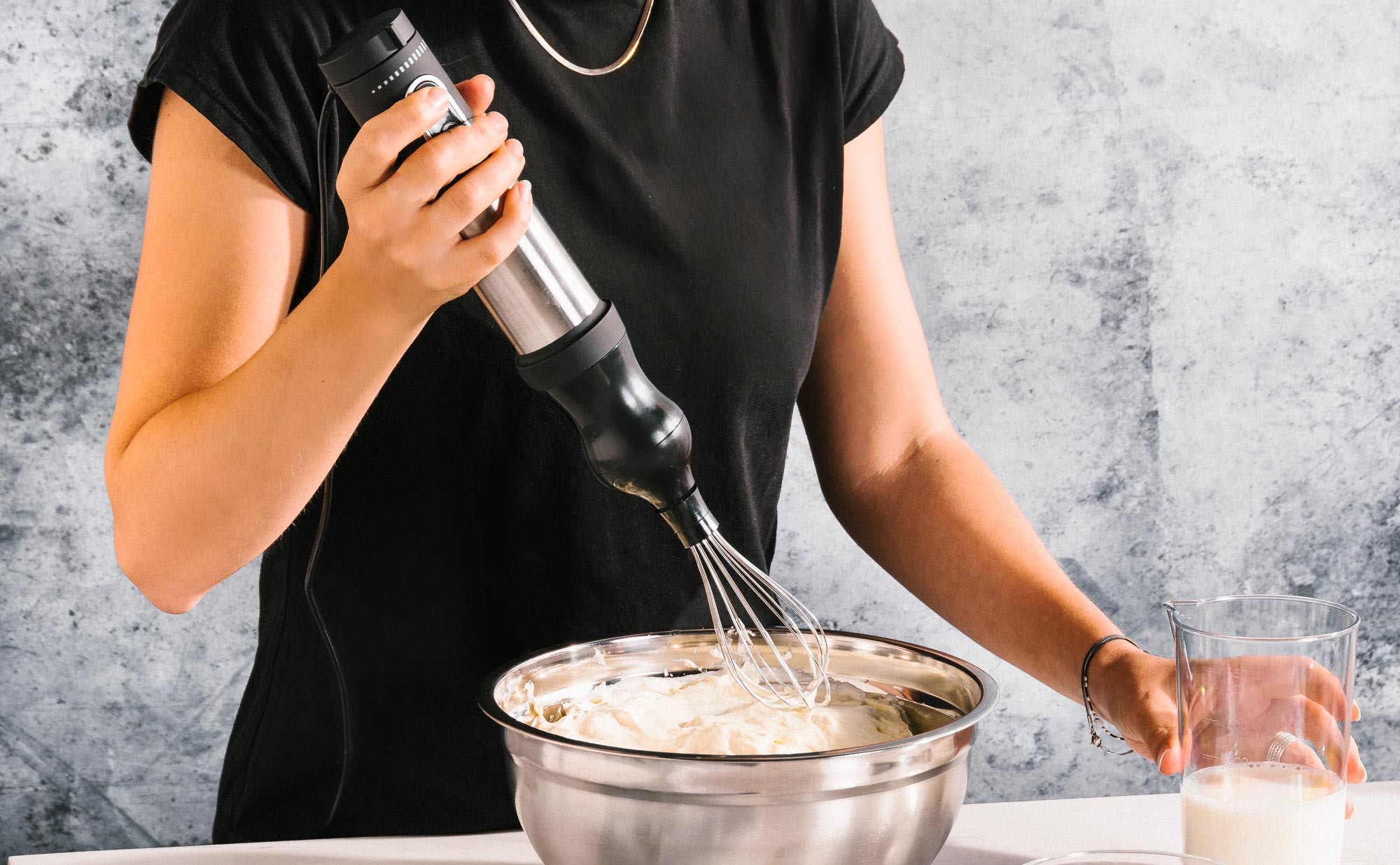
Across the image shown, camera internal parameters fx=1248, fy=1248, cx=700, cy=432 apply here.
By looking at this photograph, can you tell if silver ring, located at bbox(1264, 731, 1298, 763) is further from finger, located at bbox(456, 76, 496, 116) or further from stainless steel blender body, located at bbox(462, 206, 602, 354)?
finger, located at bbox(456, 76, 496, 116)

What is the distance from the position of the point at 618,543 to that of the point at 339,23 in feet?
1.51

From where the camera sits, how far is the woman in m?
0.83

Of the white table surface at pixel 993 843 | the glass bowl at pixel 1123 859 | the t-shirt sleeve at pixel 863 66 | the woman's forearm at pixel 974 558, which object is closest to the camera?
the glass bowl at pixel 1123 859

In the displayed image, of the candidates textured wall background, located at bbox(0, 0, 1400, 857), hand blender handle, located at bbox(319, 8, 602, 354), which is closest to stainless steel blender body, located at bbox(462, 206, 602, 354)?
hand blender handle, located at bbox(319, 8, 602, 354)

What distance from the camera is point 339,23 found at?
35.9 inches

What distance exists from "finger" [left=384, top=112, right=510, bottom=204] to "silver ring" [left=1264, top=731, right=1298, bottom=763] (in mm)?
488

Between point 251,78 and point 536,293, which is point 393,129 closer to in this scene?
point 536,293

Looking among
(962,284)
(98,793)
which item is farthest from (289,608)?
(962,284)

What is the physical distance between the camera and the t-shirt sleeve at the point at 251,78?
84 cm

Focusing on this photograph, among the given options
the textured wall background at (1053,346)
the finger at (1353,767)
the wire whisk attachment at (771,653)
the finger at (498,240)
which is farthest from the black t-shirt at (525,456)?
the textured wall background at (1053,346)

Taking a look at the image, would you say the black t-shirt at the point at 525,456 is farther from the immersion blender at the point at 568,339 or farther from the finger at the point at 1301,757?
the finger at the point at 1301,757

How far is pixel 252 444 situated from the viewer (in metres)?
0.75

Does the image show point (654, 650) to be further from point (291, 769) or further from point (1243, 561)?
point (1243, 561)

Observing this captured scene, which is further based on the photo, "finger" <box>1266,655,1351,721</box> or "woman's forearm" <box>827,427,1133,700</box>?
"woman's forearm" <box>827,427,1133,700</box>
